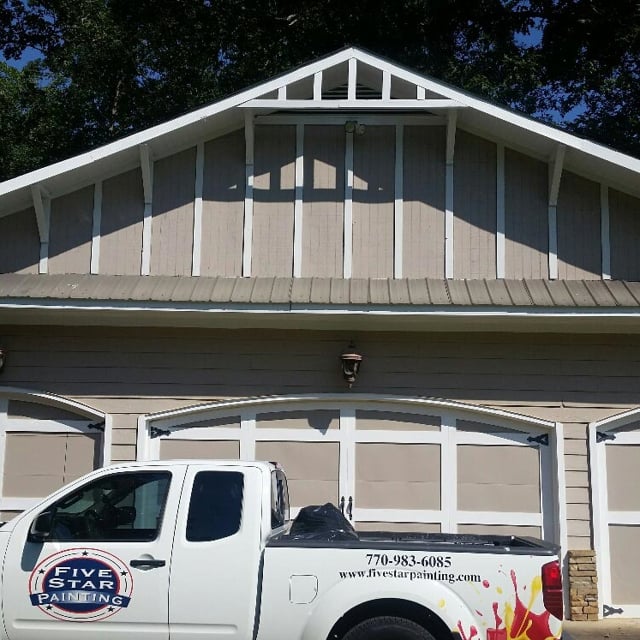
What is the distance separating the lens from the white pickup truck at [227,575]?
208 inches

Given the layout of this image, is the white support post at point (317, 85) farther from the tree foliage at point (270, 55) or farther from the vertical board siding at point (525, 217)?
the tree foliage at point (270, 55)

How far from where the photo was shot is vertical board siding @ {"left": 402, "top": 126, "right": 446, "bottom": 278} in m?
9.80

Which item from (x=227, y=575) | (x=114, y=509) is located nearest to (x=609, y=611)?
(x=227, y=575)

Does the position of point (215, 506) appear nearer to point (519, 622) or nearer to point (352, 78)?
point (519, 622)

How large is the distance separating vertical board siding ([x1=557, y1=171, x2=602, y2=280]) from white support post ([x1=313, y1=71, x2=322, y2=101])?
3034 mm

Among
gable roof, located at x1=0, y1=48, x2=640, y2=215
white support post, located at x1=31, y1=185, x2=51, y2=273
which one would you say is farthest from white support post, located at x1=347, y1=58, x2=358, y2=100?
white support post, located at x1=31, y1=185, x2=51, y2=273

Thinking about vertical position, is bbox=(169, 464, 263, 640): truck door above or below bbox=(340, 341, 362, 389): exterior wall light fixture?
below

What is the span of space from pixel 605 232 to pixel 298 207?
3.59 m

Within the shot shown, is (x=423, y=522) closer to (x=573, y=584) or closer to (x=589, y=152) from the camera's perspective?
(x=573, y=584)

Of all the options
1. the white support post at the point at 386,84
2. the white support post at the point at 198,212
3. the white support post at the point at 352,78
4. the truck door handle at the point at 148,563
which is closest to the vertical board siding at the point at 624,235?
the white support post at the point at 386,84

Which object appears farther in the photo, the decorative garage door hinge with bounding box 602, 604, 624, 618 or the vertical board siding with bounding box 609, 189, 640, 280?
the vertical board siding with bounding box 609, 189, 640, 280

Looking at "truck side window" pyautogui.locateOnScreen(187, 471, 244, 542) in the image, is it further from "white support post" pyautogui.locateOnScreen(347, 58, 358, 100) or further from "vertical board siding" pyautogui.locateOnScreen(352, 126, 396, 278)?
"white support post" pyautogui.locateOnScreen(347, 58, 358, 100)

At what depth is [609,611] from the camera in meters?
9.06

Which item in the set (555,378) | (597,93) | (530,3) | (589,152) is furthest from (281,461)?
(530,3)
